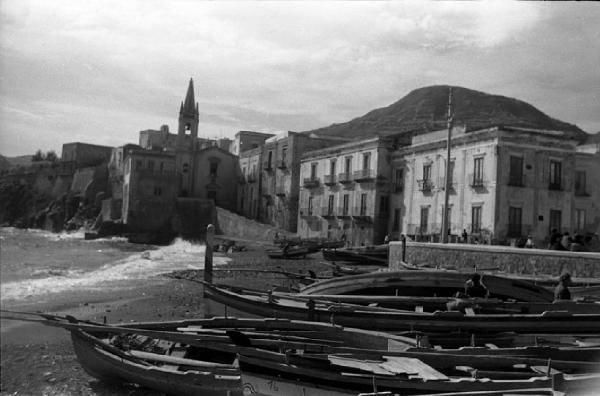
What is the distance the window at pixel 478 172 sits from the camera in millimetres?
23469

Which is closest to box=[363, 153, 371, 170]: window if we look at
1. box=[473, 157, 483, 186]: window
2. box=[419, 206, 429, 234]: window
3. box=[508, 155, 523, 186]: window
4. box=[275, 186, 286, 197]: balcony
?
box=[419, 206, 429, 234]: window

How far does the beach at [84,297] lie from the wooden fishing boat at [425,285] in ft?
12.6

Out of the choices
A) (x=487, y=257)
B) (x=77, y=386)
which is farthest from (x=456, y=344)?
(x=487, y=257)

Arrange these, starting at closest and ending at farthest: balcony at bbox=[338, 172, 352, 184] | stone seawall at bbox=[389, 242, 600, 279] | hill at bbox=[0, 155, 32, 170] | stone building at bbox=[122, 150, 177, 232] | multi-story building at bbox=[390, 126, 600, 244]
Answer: hill at bbox=[0, 155, 32, 170]
stone seawall at bbox=[389, 242, 600, 279]
multi-story building at bbox=[390, 126, 600, 244]
balcony at bbox=[338, 172, 352, 184]
stone building at bbox=[122, 150, 177, 232]

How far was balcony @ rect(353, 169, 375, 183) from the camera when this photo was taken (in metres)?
30.6

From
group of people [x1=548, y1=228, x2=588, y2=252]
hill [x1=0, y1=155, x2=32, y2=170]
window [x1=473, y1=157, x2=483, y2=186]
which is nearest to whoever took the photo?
hill [x1=0, y1=155, x2=32, y2=170]

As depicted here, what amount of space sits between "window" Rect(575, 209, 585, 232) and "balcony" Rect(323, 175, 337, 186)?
47.0 ft

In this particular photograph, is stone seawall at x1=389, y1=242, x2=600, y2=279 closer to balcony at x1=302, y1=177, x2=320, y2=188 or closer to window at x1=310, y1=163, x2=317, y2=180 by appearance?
balcony at x1=302, y1=177, x2=320, y2=188

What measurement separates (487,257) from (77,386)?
484 inches

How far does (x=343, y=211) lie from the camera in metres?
33.0

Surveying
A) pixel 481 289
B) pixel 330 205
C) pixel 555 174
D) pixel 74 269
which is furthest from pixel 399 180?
pixel 481 289

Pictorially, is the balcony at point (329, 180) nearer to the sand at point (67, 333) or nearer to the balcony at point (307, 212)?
the balcony at point (307, 212)

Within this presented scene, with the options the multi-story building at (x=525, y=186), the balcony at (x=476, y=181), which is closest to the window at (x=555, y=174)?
the multi-story building at (x=525, y=186)

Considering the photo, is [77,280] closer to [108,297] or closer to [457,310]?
[108,297]
